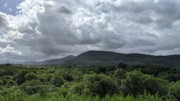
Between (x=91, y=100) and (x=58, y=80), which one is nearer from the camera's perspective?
(x=91, y=100)

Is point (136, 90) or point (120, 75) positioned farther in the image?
point (120, 75)

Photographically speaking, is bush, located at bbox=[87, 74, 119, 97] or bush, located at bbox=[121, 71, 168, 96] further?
bush, located at bbox=[121, 71, 168, 96]

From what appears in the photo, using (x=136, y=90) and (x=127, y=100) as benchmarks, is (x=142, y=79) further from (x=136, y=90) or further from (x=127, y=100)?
(x=127, y=100)

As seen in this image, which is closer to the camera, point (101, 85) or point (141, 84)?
point (101, 85)

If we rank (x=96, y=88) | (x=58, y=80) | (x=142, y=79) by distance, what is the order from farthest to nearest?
(x=58, y=80), (x=142, y=79), (x=96, y=88)

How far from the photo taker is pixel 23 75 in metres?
120

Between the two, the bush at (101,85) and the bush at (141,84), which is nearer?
the bush at (101,85)

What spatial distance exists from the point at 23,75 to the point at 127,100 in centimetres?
10468

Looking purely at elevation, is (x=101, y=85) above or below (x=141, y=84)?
above

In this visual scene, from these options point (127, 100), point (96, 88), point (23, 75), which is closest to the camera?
point (127, 100)

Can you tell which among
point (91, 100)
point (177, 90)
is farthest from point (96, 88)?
point (91, 100)

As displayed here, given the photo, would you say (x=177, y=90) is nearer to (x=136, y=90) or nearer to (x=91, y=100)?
(x=136, y=90)

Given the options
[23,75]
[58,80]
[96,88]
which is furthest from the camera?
[23,75]

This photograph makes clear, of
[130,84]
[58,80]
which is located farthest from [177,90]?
[58,80]
